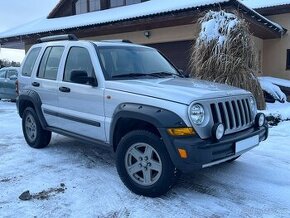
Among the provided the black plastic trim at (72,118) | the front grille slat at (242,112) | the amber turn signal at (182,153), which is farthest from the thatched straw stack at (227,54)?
the amber turn signal at (182,153)

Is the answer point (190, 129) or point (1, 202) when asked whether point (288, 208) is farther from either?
point (1, 202)

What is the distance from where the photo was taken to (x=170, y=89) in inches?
173

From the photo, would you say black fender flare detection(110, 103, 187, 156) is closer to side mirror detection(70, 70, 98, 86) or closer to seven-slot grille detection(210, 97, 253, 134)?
seven-slot grille detection(210, 97, 253, 134)

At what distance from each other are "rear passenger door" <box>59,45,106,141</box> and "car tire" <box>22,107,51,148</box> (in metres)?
0.92

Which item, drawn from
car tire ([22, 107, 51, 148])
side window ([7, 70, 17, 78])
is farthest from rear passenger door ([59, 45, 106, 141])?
side window ([7, 70, 17, 78])

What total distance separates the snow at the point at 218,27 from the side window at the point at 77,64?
17.1 feet

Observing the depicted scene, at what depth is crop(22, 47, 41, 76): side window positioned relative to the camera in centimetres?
673

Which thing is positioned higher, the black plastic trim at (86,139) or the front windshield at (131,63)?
the front windshield at (131,63)

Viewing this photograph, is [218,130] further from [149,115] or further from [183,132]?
[149,115]

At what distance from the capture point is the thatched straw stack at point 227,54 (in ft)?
32.4

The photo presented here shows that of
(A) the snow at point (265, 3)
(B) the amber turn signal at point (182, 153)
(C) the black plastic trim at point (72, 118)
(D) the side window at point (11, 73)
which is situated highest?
(A) the snow at point (265, 3)

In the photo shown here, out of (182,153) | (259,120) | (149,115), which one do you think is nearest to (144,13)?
(259,120)

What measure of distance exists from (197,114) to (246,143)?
2.82 ft

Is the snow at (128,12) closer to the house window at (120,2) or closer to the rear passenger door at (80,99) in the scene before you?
the house window at (120,2)
